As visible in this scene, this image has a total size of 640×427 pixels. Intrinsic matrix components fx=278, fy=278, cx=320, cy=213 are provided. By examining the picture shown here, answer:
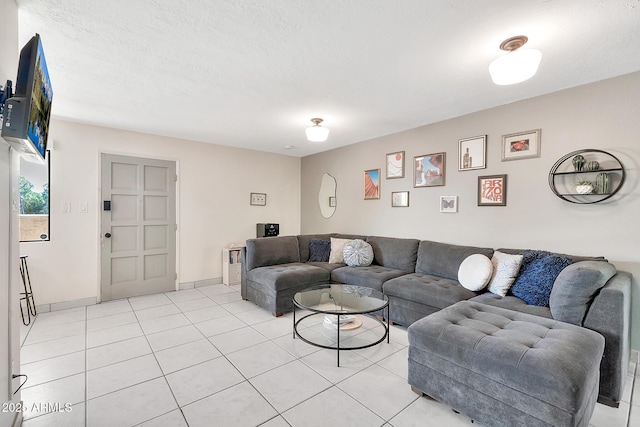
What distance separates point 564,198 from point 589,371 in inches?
71.0

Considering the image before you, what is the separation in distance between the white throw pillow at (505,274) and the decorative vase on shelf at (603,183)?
2.77ft

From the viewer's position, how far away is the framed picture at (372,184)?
4.40m

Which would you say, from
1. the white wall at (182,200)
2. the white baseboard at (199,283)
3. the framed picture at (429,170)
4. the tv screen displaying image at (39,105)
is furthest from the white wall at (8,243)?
the framed picture at (429,170)

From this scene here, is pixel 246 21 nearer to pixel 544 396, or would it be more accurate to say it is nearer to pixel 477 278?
pixel 544 396

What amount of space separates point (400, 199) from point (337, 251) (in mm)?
1215

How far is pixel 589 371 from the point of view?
1429mm

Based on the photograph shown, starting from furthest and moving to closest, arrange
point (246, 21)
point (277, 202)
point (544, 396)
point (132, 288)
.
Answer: point (277, 202) < point (132, 288) < point (246, 21) < point (544, 396)

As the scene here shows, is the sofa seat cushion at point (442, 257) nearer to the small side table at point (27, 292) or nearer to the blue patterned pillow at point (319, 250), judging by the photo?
the blue patterned pillow at point (319, 250)

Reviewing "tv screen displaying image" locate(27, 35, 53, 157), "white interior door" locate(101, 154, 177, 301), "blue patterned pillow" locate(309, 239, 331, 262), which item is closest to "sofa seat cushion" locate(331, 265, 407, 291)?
"blue patterned pillow" locate(309, 239, 331, 262)

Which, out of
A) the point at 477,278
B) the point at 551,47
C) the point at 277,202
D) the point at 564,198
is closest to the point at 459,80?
the point at 551,47

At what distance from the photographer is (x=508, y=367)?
4.87ft

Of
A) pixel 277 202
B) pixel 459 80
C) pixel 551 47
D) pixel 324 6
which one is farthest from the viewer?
pixel 277 202

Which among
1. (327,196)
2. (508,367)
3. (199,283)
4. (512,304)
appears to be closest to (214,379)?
(508,367)

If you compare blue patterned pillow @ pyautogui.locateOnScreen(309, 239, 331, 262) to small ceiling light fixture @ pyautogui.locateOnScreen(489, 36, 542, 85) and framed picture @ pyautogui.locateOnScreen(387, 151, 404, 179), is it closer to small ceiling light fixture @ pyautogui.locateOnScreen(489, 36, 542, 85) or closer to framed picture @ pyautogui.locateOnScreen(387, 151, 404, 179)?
framed picture @ pyautogui.locateOnScreen(387, 151, 404, 179)
